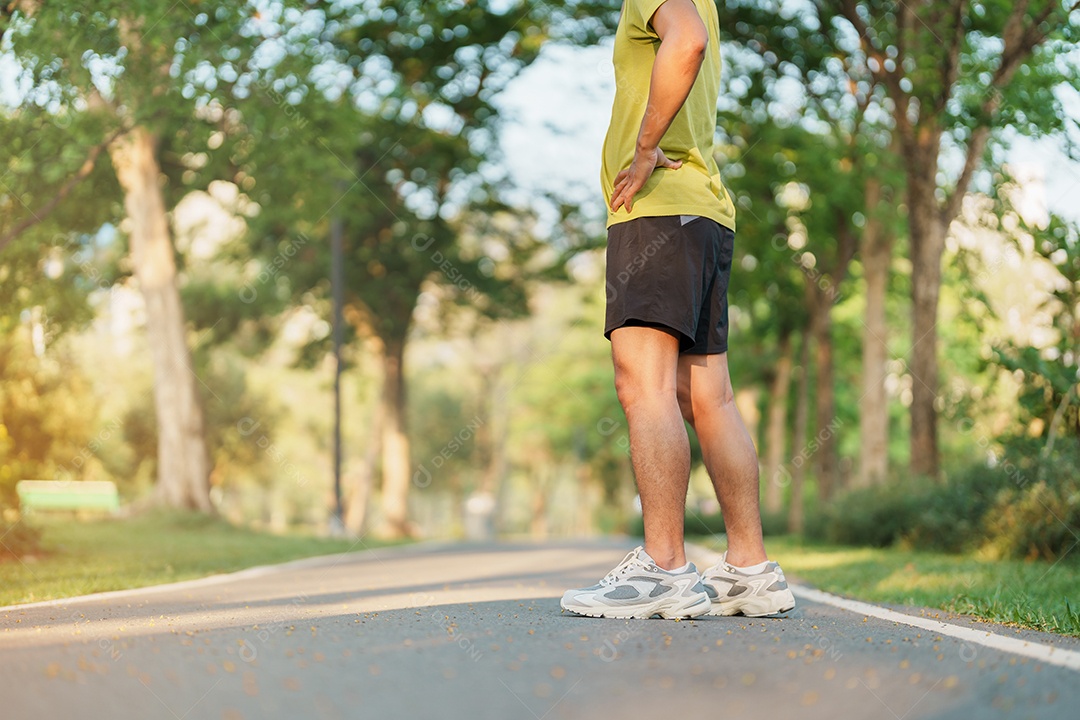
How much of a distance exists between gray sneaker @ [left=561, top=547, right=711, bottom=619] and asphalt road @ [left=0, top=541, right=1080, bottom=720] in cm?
11

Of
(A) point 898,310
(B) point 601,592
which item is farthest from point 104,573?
(A) point 898,310

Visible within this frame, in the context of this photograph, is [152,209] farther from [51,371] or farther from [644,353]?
[644,353]

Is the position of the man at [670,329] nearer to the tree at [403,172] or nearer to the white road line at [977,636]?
the white road line at [977,636]

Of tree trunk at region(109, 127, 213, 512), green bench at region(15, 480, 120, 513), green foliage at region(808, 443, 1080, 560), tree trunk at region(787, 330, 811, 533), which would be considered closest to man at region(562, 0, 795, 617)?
green foliage at region(808, 443, 1080, 560)

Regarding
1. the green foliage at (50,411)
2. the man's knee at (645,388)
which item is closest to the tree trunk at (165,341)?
the green foliage at (50,411)

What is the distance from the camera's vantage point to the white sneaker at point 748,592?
4.39 metres

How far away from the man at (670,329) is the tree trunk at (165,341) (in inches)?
678

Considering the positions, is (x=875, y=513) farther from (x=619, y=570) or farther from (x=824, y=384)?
(x=619, y=570)

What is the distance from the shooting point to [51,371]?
93.6 ft

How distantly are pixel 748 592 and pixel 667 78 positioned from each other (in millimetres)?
1959

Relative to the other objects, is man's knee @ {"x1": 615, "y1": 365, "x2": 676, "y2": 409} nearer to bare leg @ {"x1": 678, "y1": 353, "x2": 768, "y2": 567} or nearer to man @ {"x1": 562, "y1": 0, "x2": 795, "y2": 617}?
man @ {"x1": 562, "y1": 0, "x2": 795, "y2": 617}

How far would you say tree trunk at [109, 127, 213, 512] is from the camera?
20531 mm

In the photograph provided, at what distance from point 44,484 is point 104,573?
31.0 metres

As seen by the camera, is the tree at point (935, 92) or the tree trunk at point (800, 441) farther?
the tree trunk at point (800, 441)
